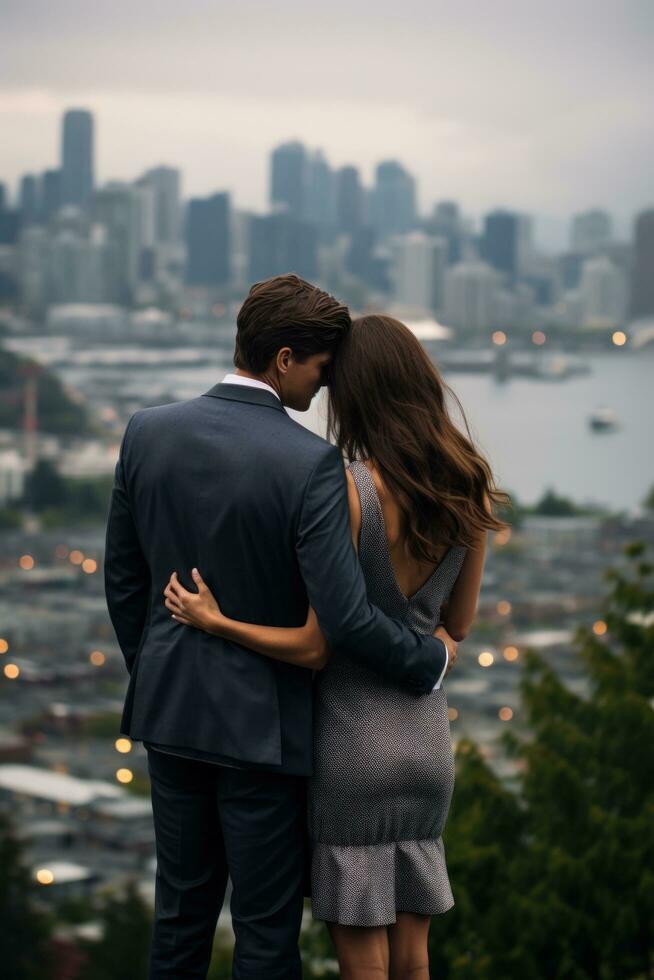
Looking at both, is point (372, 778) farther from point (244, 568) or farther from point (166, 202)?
point (166, 202)

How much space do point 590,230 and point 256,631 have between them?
138ft

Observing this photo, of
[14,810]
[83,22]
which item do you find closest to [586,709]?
[14,810]

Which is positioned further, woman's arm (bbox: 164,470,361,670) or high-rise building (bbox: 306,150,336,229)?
high-rise building (bbox: 306,150,336,229)

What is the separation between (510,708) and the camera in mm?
22969

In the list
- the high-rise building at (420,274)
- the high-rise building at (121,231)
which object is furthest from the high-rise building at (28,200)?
the high-rise building at (420,274)

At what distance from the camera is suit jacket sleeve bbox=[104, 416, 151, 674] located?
3.73ft

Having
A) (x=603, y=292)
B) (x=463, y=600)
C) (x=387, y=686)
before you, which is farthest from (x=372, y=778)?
(x=603, y=292)

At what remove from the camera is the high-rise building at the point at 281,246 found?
37406 mm

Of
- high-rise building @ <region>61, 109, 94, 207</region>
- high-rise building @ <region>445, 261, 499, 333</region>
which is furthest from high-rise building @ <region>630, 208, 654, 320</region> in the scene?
high-rise building @ <region>61, 109, 94, 207</region>

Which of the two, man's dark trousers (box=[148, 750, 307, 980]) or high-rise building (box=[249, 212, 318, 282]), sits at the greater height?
man's dark trousers (box=[148, 750, 307, 980])

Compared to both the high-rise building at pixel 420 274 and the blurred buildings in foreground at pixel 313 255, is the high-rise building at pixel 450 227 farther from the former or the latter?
the high-rise building at pixel 420 274

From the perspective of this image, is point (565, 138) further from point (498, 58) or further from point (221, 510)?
point (221, 510)

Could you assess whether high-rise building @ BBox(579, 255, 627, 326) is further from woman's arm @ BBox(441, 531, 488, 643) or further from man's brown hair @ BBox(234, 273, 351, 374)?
man's brown hair @ BBox(234, 273, 351, 374)

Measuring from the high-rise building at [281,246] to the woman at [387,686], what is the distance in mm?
36156
